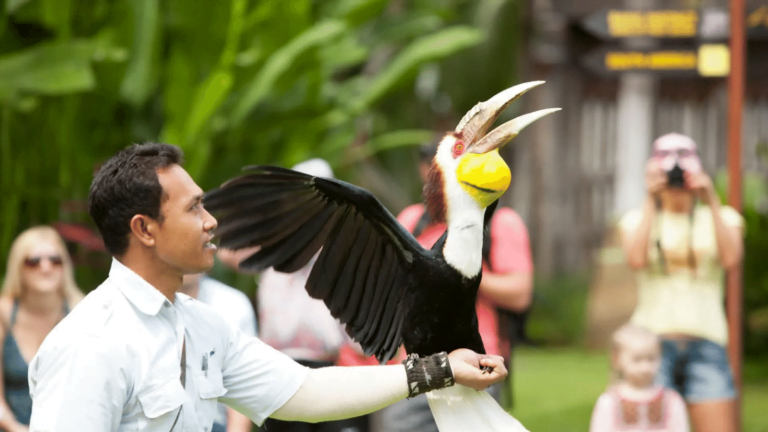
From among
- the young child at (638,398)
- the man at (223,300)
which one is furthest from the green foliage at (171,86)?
the young child at (638,398)

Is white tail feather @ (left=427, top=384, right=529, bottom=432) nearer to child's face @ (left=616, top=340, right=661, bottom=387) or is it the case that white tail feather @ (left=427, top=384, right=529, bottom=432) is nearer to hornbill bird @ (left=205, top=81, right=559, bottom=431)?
hornbill bird @ (left=205, top=81, right=559, bottom=431)

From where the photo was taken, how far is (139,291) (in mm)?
1937

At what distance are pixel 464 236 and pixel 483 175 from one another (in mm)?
130

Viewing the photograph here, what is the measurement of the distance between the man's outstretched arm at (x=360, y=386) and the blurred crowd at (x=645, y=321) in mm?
1022

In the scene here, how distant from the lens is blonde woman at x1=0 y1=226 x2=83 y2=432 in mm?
3938

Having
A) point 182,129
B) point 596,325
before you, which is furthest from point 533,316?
point 182,129

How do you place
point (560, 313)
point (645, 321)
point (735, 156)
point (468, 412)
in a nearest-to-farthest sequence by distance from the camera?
point (468, 412)
point (645, 321)
point (735, 156)
point (560, 313)

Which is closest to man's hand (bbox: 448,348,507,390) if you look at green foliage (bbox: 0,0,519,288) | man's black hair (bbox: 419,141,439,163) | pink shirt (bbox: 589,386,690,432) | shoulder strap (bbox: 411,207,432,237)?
shoulder strap (bbox: 411,207,432,237)

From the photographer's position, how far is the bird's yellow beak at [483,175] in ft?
6.12

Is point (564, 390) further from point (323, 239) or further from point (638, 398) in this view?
point (323, 239)

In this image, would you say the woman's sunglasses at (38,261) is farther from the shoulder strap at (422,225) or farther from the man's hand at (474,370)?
the man's hand at (474,370)

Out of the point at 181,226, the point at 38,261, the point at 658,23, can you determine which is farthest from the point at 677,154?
the point at 38,261

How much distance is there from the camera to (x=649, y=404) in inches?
136

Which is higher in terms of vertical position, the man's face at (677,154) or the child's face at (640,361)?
the man's face at (677,154)
